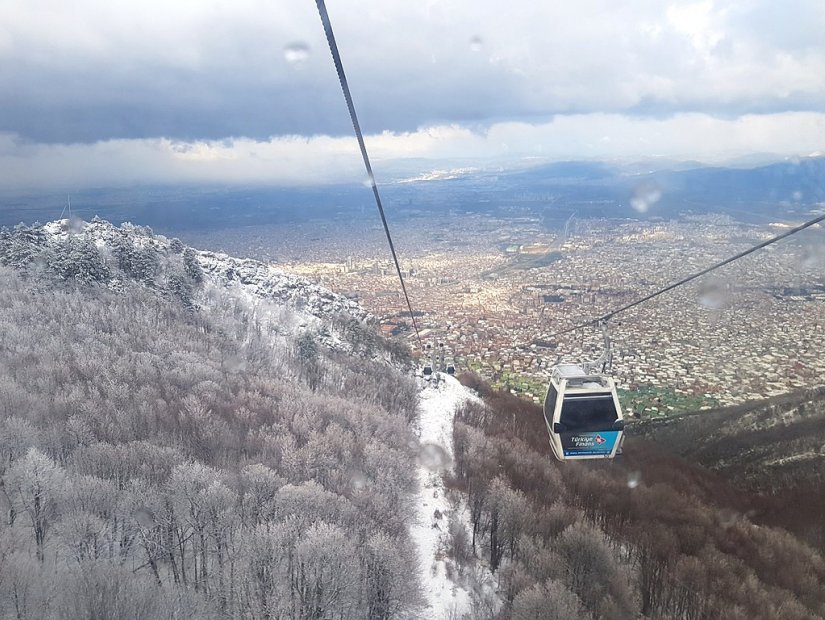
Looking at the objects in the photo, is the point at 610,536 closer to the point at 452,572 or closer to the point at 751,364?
the point at 452,572

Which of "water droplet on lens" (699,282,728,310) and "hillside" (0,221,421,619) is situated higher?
"hillside" (0,221,421,619)

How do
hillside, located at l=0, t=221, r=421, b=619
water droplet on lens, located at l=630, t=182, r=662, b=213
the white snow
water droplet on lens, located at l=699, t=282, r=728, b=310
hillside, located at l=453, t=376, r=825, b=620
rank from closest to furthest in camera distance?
hillside, located at l=0, t=221, r=421, b=619, hillside, located at l=453, t=376, r=825, b=620, the white snow, water droplet on lens, located at l=699, t=282, r=728, b=310, water droplet on lens, located at l=630, t=182, r=662, b=213

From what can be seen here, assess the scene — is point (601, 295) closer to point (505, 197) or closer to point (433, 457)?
point (433, 457)

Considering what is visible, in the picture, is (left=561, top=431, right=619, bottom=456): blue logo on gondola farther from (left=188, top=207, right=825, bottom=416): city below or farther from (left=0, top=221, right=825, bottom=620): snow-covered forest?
(left=188, top=207, right=825, bottom=416): city below

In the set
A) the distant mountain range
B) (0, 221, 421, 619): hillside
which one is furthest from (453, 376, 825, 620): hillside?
the distant mountain range

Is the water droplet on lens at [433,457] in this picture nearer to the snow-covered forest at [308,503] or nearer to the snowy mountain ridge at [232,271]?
the snow-covered forest at [308,503]

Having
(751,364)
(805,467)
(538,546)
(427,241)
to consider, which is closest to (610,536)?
(538,546)
